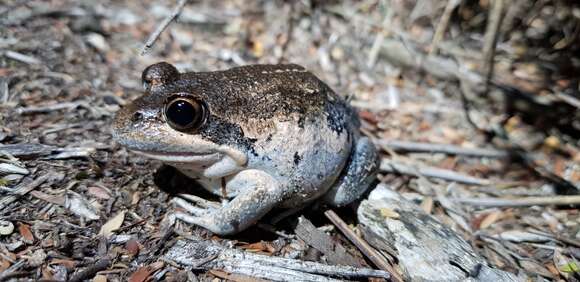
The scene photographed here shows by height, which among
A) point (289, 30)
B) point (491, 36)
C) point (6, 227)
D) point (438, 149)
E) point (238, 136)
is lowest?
point (6, 227)

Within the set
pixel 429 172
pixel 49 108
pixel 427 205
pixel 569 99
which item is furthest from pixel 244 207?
pixel 569 99

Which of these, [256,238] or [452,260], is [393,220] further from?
[256,238]

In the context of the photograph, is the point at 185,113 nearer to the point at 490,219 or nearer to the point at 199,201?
the point at 199,201

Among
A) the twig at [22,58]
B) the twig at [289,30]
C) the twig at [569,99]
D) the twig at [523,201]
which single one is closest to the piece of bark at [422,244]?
the twig at [523,201]

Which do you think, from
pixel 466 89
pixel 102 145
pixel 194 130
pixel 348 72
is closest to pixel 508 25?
pixel 466 89

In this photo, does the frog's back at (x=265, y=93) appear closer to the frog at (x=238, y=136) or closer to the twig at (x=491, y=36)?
the frog at (x=238, y=136)

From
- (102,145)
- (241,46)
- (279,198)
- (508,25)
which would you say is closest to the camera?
(279,198)
